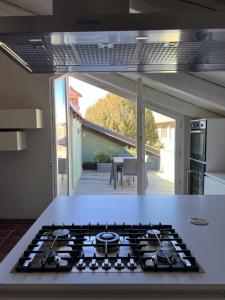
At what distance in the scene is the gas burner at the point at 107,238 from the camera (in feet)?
3.53

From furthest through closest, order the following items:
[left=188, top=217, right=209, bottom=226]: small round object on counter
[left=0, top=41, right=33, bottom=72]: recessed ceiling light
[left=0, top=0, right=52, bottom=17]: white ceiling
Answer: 1. [left=0, top=0, right=52, bottom=17]: white ceiling
2. [left=188, top=217, right=209, bottom=226]: small round object on counter
3. [left=0, top=41, right=33, bottom=72]: recessed ceiling light

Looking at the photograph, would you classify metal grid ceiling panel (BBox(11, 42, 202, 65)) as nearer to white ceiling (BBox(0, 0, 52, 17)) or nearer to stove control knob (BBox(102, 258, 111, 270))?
stove control knob (BBox(102, 258, 111, 270))

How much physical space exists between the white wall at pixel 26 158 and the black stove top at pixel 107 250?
2927 mm

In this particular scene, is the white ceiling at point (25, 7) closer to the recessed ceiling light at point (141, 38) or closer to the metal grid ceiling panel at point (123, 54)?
the metal grid ceiling panel at point (123, 54)

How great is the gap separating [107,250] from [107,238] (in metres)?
0.09

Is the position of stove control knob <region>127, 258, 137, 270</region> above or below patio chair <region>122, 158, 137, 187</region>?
above

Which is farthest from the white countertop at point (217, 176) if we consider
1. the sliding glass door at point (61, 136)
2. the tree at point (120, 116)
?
the sliding glass door at point (61, 136)

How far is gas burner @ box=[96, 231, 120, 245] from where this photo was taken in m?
1.08

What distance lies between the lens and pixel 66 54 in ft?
3.91

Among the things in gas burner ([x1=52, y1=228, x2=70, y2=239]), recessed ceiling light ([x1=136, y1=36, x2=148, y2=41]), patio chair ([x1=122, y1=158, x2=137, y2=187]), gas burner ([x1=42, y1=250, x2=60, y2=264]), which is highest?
recessed ceiling light ([x1=136, y1=36, x2=148, y2=41])

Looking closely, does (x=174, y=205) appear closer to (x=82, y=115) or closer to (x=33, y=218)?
(x=33, y=218)

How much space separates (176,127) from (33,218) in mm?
2924

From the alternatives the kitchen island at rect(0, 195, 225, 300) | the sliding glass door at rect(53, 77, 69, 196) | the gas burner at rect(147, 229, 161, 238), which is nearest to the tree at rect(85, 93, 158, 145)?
the sliding glass door at rect(53, 77, 69, 196)

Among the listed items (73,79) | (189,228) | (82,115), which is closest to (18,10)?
(73,79)
